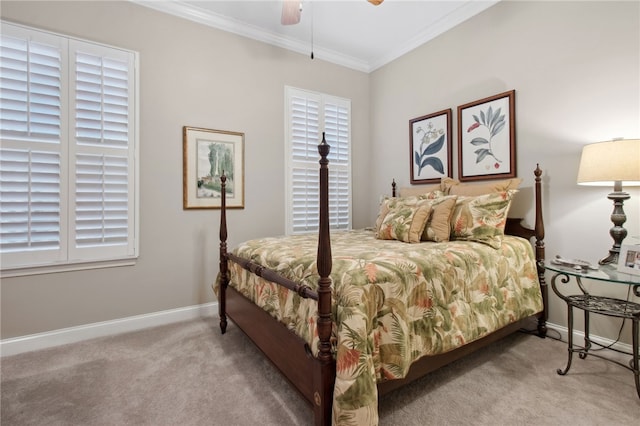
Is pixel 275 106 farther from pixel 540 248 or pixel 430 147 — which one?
pixel 540 248

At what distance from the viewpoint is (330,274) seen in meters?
1.42

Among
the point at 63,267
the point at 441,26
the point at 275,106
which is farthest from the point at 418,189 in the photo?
the point at 63,267

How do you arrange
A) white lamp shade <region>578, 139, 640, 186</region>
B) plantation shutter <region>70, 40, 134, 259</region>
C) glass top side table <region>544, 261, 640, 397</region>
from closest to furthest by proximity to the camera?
1. glass top side table <region>544, 261, 640, 397</region>
2. white lamp shade <region>578, 139, 640, 186</region>
3. plantation shutter <region>70, 40, 134, 259</region>

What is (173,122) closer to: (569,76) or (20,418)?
(20,418)

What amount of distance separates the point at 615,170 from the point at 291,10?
2.49m

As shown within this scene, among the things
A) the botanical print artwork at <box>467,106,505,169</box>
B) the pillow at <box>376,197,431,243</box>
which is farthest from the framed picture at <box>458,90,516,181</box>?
the pillow at <box>376,197,431,243</box>

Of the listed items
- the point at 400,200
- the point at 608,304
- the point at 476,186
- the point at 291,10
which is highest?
the point at 291,10

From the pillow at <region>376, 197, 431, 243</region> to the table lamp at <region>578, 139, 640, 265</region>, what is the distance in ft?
3.38

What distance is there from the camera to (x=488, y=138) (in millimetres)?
2863

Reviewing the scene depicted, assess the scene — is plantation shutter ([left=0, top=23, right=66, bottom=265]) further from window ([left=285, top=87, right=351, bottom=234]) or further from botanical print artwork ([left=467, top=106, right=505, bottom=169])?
botanical print artwork ([left=467, top=106, right=505, bottom=169])

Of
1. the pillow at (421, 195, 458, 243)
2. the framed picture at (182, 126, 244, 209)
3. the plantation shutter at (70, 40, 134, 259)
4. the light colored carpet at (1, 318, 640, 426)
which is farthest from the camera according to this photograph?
the framed picture at (182, 126, 244, 209)

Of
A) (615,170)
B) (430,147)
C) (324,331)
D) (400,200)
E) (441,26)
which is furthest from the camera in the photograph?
(430,147)

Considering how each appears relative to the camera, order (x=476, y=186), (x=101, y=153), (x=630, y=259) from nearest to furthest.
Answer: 1. (x=630, y=259)
2. (x=101, y=153)
3. (x=476, y=186)

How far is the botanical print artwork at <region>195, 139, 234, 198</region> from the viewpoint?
3.02 m
